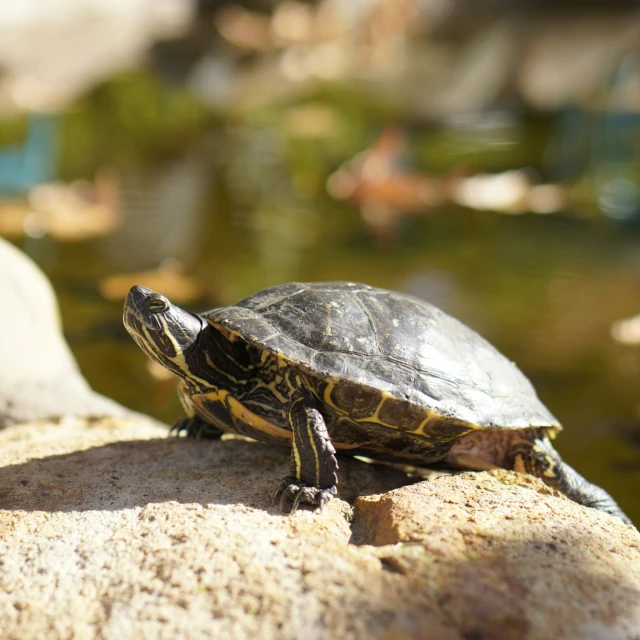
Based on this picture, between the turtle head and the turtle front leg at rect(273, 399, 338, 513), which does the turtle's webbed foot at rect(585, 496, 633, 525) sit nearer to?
the turtle front leg at rect(273, 399, 338, 513)

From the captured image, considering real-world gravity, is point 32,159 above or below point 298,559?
below

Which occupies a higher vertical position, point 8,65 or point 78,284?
point 8,65

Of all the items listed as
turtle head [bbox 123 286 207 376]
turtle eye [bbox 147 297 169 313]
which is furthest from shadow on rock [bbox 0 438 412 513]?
turtle eye [bbox 147 297 169 313]

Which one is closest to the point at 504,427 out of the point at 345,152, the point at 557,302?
the point at 557,302

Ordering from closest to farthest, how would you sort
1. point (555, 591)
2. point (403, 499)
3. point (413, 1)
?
1. point (555, 591)
2. point (403, 499)
3. point (413, 1)

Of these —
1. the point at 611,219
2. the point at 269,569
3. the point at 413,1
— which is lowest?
the point at 611,219

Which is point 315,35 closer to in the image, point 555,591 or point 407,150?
point 407,150

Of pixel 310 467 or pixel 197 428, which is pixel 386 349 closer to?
pixel 310 467

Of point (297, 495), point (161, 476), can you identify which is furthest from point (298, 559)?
point (161, 476)
